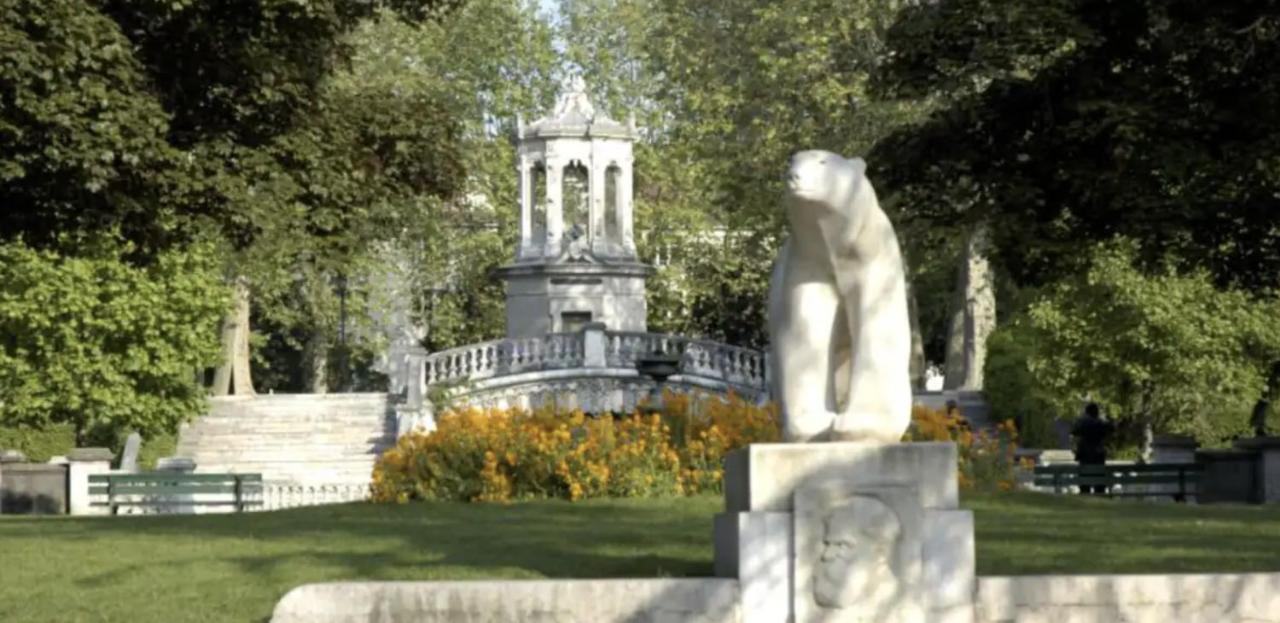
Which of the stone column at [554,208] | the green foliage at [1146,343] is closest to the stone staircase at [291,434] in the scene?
the stone column at [554,208]

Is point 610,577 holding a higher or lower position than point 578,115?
lower

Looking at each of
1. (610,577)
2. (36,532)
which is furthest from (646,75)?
(610,577)

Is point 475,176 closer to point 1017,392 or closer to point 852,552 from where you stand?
point 1017,392

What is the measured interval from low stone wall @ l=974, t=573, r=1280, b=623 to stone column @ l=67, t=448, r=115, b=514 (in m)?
27.8

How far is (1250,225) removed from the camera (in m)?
25.6

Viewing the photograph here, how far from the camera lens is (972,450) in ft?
90.1

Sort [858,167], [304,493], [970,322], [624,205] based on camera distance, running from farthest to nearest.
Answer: [970,322], [624,205], [304,493], [858,167]

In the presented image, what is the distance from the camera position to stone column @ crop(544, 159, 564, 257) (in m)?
52.8

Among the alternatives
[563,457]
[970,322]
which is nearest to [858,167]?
[563,457]

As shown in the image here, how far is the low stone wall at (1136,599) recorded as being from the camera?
14.1 m

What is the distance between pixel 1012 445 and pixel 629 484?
14.2 feet

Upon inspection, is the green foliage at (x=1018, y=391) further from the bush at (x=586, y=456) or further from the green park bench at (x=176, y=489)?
the bush at (x=586, y=456)

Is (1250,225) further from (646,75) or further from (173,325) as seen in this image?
(646,75)

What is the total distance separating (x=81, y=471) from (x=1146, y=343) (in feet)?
63.7
